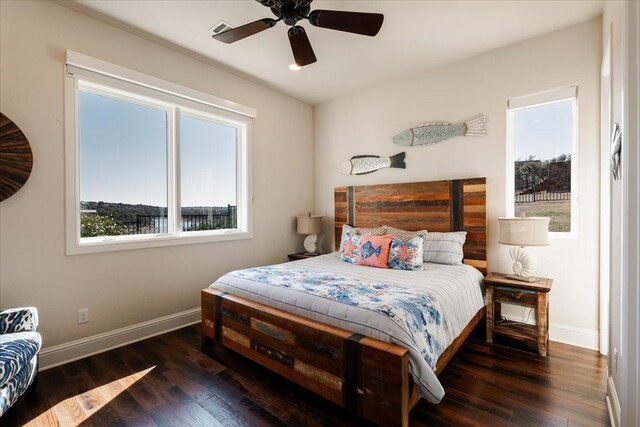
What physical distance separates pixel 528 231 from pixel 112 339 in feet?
12.3

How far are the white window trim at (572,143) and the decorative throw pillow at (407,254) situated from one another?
1.03m

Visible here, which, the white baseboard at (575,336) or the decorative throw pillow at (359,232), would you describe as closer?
the white baseboard at (575,336)

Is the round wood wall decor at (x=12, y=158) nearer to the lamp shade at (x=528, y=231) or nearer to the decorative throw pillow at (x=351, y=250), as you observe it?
the decorative throw pillow at (x=351, y=250)

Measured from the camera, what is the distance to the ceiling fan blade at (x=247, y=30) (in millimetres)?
2030

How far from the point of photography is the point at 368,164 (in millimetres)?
4070

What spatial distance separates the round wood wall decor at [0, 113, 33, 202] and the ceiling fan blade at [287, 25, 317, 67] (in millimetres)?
2100

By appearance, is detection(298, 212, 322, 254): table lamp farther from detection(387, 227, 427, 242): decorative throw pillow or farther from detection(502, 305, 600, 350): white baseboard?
detection(502, 305, 600, 350): white baseboard

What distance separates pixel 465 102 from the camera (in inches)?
130

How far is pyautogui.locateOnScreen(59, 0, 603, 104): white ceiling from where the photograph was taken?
2426mm

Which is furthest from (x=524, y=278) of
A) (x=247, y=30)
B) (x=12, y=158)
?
(x=12, y=158)

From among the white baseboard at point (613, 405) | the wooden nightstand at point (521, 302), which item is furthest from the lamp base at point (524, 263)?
the white baseboard at point (613, 405)

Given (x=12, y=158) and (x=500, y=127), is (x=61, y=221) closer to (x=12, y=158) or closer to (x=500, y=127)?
(x=12, y=158)

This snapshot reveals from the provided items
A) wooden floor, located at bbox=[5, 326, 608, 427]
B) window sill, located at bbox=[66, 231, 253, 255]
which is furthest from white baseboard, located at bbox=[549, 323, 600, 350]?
window sill, located at bbox=[66, 231, 253, 255]

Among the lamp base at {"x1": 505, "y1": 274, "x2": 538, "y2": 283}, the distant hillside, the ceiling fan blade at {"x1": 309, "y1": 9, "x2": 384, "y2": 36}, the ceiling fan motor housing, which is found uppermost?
the ceiling fan motor housing
